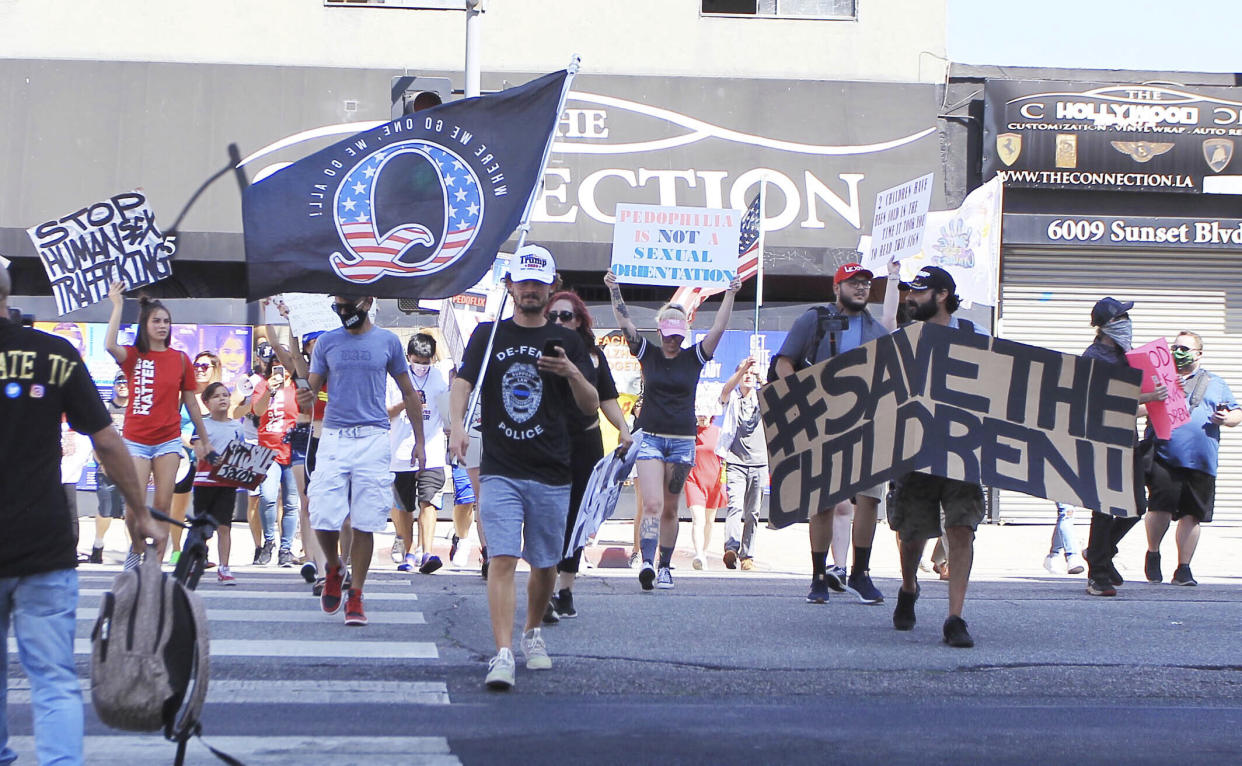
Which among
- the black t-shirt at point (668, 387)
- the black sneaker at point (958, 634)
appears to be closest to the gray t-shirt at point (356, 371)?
the black t-shirt at point (668, 387)

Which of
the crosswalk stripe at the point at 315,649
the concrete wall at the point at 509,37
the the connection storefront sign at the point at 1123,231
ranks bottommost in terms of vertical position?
the crosswalk stripe at the point at 315,649

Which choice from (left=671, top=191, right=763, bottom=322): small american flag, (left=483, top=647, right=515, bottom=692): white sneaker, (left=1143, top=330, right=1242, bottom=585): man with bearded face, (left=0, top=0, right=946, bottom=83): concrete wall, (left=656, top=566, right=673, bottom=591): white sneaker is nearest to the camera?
(left=483, top=647, right=515, bottom=692): white sneaker

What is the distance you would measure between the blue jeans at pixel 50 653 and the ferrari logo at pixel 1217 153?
17.4 metres

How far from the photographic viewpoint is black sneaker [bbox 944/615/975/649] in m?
7.52

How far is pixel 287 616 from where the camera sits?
839 cm

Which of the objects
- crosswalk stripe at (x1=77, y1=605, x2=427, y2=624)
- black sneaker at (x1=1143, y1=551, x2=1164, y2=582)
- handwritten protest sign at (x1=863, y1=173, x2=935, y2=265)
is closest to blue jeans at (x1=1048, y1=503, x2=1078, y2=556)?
black sneaker at (x1=1143, y1=551, x2=1164, y2=582)

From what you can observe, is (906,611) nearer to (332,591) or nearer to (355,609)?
(355,609)

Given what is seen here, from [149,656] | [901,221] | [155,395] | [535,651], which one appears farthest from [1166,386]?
[149,656]

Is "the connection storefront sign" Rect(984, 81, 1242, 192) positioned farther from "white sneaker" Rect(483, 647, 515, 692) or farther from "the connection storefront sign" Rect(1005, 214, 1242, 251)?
"white sneaker" Rect(483, 647, 515, 692)

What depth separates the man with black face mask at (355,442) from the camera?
8.03 m

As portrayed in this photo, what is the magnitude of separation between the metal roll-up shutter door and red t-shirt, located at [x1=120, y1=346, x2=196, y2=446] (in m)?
12.3

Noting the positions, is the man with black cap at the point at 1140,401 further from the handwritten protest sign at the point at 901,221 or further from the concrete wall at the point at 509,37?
the concrete wall at the point at 509,37

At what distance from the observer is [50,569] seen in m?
4.19

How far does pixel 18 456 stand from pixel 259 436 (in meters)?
8.96
